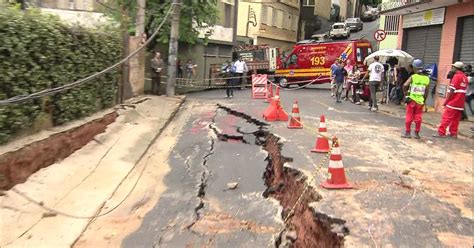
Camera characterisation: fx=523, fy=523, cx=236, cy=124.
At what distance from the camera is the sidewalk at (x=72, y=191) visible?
567 centimetres

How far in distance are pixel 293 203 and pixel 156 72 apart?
46.3 ft

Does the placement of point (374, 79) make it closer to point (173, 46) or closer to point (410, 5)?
point (410, 5)

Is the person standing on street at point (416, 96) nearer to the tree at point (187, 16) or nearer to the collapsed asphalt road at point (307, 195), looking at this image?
the collapsed asphalt road at point (307, 195)

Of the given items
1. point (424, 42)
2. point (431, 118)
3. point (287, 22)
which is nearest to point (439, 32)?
point (424, 42)

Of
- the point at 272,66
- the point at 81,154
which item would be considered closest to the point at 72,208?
the point at 81,154

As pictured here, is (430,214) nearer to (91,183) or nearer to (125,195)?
(125,195)

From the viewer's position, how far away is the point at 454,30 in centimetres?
1712

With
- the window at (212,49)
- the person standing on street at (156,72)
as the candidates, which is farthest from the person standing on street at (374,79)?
the window at (212,49)

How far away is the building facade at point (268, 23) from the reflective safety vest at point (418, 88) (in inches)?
1169

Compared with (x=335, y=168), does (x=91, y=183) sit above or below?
below

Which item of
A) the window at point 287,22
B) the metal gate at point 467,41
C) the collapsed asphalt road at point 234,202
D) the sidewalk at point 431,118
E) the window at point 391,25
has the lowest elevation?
the collapsed asphalt road at point 234,202

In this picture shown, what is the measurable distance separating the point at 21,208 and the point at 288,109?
427 inches

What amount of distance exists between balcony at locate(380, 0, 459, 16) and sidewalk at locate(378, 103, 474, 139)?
3663 millimetres

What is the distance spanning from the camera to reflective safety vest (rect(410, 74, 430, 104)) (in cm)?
1064
